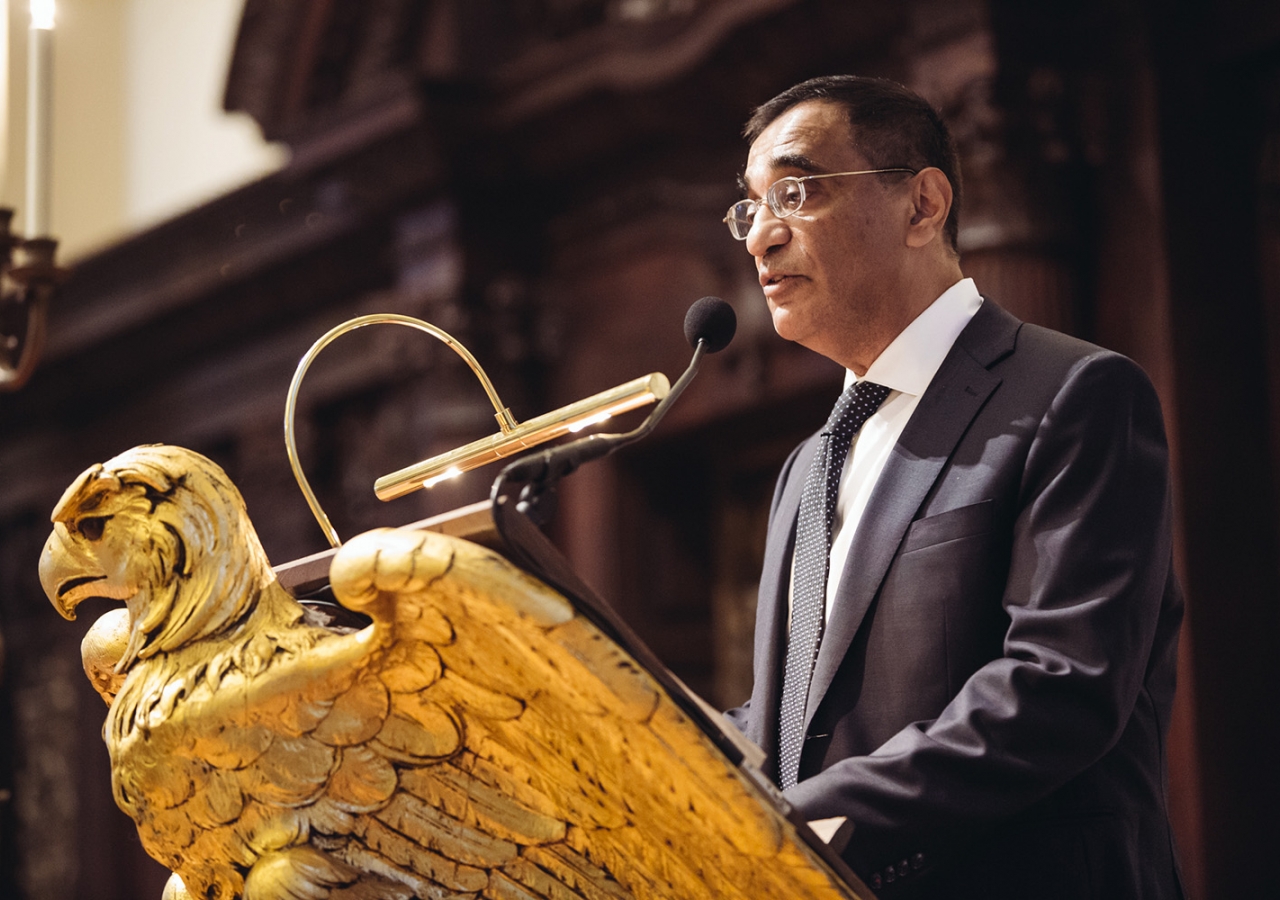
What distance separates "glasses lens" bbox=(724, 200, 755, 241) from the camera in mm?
2145

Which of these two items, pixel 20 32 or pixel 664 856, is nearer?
pixel 664 856

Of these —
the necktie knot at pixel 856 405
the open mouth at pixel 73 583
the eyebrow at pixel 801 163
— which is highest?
the eyebrow at pixel 801 163

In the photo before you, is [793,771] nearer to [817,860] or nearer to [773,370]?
[817,860]

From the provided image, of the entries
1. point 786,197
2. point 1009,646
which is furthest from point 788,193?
point 1009,646

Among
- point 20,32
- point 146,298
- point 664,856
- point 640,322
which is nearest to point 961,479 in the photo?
point 664,856

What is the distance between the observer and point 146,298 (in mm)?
6590

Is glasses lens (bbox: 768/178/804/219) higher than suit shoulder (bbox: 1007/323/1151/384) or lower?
higher

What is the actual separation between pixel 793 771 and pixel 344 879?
1.74 feet

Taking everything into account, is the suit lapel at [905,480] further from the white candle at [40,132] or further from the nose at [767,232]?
the white candle at [40,132]

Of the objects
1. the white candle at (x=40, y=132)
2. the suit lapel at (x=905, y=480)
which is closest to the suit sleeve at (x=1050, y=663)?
the suit lapel at (x=905, y=480)

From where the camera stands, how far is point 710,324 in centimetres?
180

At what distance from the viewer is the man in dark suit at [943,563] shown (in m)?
1.54

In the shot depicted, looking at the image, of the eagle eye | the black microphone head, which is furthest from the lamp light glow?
the eagle eye

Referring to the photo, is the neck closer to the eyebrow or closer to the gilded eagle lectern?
the eyebrow
